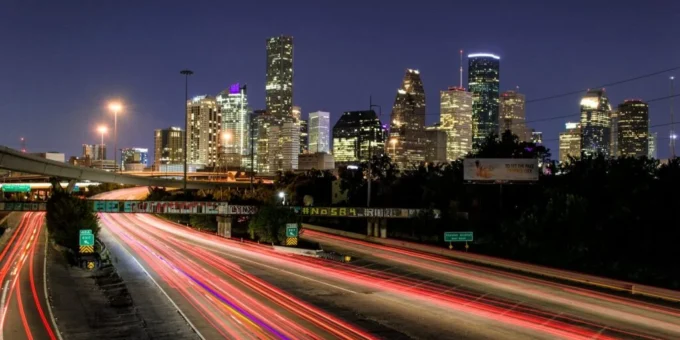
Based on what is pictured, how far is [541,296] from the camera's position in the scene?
116ft

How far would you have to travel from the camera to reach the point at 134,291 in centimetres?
3569

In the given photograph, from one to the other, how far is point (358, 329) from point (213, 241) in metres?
42.1

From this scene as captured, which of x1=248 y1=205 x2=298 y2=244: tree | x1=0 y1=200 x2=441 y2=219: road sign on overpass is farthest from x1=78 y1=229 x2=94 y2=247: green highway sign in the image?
x1=248 y1=205 x2=298 y2=244: tree

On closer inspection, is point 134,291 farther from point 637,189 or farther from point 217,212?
point 637,189

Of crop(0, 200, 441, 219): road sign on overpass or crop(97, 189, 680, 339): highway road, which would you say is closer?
crop(97, 189, 680, 339): highway road

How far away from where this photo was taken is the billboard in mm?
66062

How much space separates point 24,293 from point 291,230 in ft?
91.3

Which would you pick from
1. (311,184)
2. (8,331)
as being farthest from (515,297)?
(311,184)

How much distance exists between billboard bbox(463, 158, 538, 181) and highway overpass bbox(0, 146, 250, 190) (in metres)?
46.6

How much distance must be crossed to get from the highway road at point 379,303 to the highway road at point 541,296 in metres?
0.06

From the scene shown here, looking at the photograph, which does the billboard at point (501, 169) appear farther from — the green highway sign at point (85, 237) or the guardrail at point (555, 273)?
the green highway sign at point (85, 237)

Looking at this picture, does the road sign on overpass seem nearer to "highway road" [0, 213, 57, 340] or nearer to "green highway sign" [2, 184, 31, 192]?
"highway road" [0, 213, 57, 340]

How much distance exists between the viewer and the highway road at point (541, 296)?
27.9 meters

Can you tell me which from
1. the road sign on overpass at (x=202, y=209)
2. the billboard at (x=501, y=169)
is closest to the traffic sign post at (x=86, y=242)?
the road sign on overpass at (x=202, y=209)
